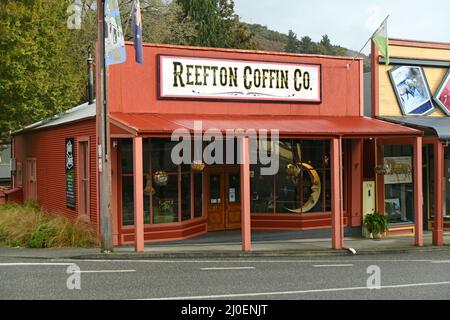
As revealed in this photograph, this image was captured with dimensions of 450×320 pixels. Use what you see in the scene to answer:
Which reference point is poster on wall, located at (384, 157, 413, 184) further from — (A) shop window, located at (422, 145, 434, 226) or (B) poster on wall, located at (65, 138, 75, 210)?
(B) poster on wall, located at (65, 138, 75, 210)

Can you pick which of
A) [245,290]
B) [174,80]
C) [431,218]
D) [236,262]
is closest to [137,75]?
[174,80]

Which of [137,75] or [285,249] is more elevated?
[137,75]

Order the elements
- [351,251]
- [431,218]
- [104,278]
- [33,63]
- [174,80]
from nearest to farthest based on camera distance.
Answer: [104,278] → [351,251] → [174,80] → [431,218] → [33,63]

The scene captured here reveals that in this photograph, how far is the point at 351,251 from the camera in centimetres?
1566

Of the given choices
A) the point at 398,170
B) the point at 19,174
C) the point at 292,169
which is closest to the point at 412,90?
the point at 398,170

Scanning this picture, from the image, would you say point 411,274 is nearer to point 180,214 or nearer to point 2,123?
point 180,214

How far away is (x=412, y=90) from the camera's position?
19859 millimetres

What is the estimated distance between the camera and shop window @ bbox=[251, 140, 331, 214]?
18.7 m

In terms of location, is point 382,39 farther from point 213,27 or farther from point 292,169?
point 213,27

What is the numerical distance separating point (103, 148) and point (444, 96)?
39.1ft

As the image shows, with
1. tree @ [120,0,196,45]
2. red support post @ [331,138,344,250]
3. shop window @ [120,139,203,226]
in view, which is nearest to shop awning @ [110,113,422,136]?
red support post @ [331,138,344,250]

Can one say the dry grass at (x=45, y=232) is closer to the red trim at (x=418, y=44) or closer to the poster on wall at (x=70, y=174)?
the poster on wall at (x=70, y=174)

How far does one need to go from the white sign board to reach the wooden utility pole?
247 cm
